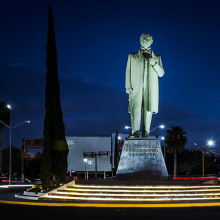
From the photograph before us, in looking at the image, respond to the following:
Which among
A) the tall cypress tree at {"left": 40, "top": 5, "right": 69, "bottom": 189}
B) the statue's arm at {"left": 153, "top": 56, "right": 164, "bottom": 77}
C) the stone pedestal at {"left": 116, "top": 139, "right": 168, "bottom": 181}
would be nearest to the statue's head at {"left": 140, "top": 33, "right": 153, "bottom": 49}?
the statue's arm at {"left": 153, "top": 56, "right": 164, "bottom": 77}

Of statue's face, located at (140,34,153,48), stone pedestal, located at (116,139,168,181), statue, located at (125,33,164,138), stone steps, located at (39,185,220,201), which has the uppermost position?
statue's face, located at (140,34,153,48)

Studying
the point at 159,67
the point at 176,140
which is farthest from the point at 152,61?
the point at 176,140

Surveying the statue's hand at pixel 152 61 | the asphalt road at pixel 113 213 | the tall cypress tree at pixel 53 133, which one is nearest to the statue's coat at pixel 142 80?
the statue's hand at pixel 152 61

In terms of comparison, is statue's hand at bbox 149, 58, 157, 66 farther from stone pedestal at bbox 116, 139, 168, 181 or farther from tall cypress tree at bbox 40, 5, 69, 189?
tall cypress tree at bbox 40, 5, 69, 189

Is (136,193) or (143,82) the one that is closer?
(136,193)

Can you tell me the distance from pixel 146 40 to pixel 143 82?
231 centimetres

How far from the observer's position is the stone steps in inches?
457

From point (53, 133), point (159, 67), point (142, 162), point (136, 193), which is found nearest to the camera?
point (136, 193)

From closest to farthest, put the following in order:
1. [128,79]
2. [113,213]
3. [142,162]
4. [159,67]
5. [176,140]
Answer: [113,213] → [142,162] → [159,67] → [128,79] → [176,140]

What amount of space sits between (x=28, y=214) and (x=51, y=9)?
11544mm

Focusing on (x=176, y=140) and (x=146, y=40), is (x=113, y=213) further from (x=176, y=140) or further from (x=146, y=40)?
(x=176, y=140)

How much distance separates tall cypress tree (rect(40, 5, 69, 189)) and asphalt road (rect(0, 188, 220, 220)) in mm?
4150

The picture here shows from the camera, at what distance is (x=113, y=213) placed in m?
8.86

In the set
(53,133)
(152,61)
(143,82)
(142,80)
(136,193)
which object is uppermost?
(152,61)
